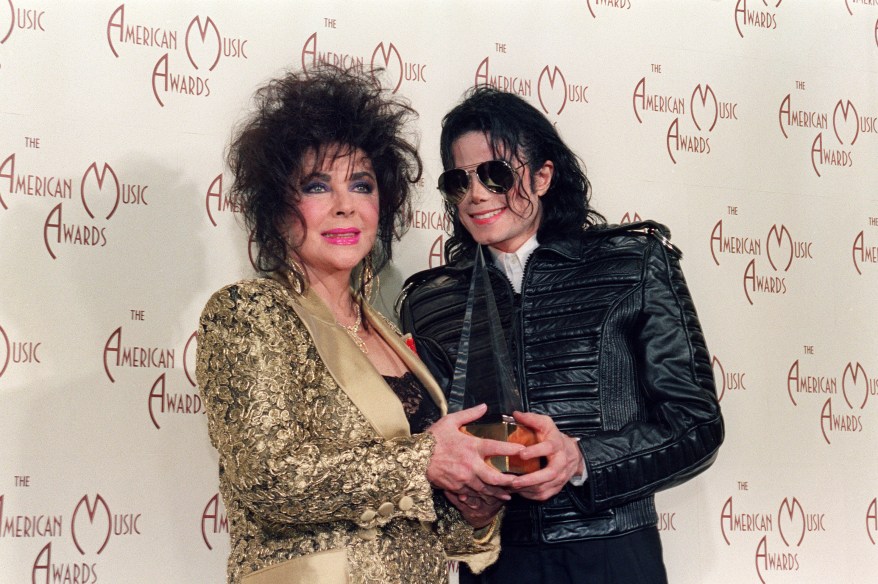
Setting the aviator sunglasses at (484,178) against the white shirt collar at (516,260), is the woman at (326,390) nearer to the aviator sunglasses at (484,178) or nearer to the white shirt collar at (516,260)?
the aviator sunglasses at (484,178)

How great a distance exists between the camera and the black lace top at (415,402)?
2295 millimetres

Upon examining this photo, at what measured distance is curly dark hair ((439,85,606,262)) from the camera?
112 inches

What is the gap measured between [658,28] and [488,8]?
0.67 m

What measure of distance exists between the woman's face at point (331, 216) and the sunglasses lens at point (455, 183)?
1.70 feet

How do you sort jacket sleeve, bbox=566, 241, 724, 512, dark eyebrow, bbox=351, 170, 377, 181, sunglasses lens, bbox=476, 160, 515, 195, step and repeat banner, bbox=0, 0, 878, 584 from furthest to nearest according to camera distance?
step and repeat banner, bbox=0, 0, 878, 584, sunglasses lens, bbox=476, 160, 515, 195, jacket sleeve, bbox=566, 241, 724, 512, dark eyebrow, bbox=351, 170, 377, 181

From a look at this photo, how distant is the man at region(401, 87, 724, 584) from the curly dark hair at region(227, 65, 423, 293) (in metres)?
0.40

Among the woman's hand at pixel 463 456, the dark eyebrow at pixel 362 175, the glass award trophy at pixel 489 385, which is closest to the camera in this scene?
the woman's hand at pixel 463 456

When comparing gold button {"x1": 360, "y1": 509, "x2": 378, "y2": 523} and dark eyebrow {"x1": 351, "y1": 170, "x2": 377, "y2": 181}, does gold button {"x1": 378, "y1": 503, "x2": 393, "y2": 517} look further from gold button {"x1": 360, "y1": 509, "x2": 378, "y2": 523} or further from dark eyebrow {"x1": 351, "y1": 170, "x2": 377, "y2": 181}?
dark eyebrow {"x1": 351, "y1": 170, "x2": 377, "y2": 181}

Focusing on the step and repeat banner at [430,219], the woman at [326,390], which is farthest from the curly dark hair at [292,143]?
the step and repeat banner at [430,219]

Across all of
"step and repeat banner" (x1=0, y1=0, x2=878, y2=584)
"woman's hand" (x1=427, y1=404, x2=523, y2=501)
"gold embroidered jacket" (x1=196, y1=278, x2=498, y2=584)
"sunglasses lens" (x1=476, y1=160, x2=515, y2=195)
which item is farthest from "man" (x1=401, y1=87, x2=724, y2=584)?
"step and repeat banner" (x1=0, y1=0, x2=878, y2=584)

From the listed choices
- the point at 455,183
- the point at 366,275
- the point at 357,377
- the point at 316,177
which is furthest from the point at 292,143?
the point at 455,183

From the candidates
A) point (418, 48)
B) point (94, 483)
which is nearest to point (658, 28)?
point (418, 48)

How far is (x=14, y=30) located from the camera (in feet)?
9.71

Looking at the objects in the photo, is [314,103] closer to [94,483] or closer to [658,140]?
[94,483]
